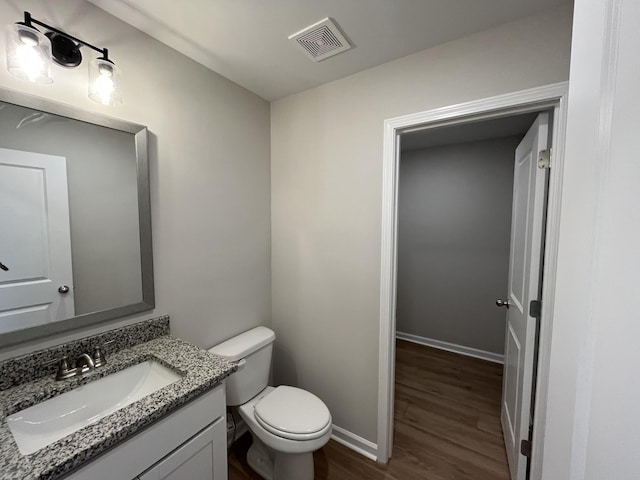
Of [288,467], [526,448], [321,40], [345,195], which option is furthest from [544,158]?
[288,467]

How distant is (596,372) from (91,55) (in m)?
1.86

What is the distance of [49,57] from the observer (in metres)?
0.96

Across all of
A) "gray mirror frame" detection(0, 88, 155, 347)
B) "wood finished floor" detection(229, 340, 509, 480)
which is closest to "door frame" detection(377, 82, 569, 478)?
"wood finished floor" detection(229, 340, 509, 480)

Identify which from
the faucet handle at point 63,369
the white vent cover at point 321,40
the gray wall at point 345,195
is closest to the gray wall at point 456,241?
the gray wall at point 345,195

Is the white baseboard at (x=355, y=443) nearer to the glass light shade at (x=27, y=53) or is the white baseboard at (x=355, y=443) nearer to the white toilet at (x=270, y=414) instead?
the white toilet at (x=270, y=414)

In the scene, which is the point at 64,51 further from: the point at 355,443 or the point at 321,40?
the point at 355,443

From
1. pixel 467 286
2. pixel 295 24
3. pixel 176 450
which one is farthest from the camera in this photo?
pixel 467 286

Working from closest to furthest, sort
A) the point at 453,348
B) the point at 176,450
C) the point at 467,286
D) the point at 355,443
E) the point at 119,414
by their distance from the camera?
the point at 119,414 < the point at 176,450 < the point at 355,443 < the point at 467,286 < the point at 453,348

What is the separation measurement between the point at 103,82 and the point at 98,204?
516mm

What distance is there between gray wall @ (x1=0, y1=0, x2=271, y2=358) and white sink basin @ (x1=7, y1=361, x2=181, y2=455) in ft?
0.77

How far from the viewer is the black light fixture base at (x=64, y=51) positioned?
3.25 feet

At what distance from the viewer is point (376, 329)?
161 cm

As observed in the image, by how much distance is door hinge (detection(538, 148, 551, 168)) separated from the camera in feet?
4.01

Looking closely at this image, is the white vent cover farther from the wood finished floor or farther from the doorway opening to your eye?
the wood finished floor
